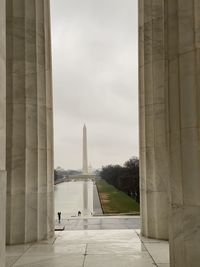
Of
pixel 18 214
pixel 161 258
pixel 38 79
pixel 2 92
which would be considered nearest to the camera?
pixel 2 92

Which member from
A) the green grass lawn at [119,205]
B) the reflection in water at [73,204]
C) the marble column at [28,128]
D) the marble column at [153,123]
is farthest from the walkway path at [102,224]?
the green grass lawn at [119,205]

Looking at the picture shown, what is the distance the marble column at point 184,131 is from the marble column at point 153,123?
898cm

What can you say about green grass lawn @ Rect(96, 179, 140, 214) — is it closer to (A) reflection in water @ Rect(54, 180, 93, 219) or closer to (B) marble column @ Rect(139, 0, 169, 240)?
(A) reflection in water @ Rect(54, 180, 93, 219)

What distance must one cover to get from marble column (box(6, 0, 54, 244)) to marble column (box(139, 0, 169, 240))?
6.18 meters

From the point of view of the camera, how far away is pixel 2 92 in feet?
37.5

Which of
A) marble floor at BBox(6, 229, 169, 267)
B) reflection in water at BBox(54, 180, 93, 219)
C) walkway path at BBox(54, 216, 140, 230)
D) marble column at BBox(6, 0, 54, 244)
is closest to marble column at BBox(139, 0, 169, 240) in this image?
marble floor at BBox(6, 229, 169, 267)

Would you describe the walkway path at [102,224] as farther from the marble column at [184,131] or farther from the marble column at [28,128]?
the marble column at [184,131]

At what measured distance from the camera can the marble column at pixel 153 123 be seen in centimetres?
2270

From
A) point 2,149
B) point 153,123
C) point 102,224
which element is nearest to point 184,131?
point 2,149

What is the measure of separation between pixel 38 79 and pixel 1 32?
11.7 m

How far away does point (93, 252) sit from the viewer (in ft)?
60.5

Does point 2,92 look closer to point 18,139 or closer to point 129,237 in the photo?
point 18,139

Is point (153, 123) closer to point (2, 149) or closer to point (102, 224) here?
point (102, 224)

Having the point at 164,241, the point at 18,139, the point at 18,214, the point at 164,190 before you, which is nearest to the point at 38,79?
the point at 18,139
